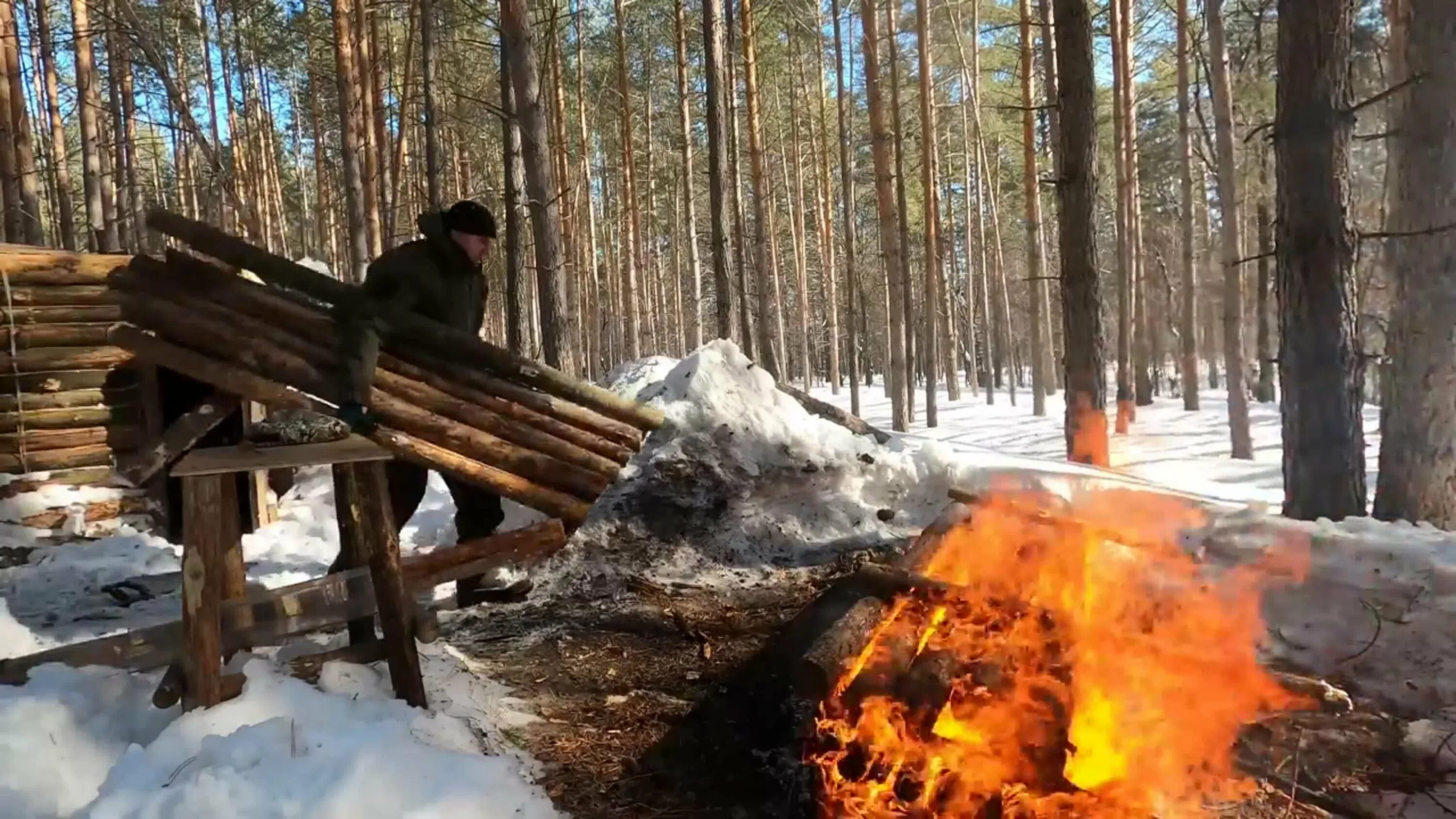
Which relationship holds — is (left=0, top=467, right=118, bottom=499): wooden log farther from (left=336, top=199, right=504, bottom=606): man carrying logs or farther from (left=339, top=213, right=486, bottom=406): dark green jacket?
(left=339, top=213, right=486, bottom=406): dark green jacket

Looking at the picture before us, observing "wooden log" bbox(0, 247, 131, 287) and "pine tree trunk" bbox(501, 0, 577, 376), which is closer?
"wooden log" bbox(0, 247, 131, 287)

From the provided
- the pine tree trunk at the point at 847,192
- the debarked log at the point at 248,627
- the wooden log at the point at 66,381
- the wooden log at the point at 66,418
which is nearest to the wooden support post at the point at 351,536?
the debarked log at the point at 248,627

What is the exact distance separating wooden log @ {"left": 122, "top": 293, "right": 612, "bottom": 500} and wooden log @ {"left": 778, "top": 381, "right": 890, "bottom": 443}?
318cm

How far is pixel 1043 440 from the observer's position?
603 inches

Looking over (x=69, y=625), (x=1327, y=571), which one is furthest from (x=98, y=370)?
(x=1327, y=571)

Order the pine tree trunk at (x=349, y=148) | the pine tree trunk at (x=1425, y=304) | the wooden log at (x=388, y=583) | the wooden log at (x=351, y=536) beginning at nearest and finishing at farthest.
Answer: the wooden log at (x=388, y=583)
the wooden log at (x=351, y=536)
the pine tree trunk at (x=1425, y=304)
the pine tree trunk at (x=349, y=148)

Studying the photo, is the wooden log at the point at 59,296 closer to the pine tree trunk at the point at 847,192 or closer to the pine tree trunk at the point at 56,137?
the pine tree trunk at the point at 56,137

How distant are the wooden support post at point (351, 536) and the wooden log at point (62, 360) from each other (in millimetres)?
4721

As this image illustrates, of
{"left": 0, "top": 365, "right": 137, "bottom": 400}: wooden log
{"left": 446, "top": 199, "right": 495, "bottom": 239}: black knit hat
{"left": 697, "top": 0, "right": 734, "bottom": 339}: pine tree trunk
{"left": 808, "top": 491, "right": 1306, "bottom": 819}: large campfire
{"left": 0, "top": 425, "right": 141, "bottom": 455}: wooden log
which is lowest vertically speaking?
{"left": 808, "top": 491, "right": 1306, "bottom": 819}: large campfire

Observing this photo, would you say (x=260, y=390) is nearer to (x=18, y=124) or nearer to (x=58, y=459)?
(x=58, y=459)

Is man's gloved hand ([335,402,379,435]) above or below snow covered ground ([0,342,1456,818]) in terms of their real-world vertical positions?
above

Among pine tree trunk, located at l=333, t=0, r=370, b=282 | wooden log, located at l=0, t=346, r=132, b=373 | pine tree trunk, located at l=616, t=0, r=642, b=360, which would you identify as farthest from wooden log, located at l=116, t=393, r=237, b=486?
pine tree trunk, located at l=616, t=0, r=642, b=360

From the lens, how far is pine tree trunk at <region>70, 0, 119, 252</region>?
1471cm

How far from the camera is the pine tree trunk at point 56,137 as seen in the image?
14.8 metres
